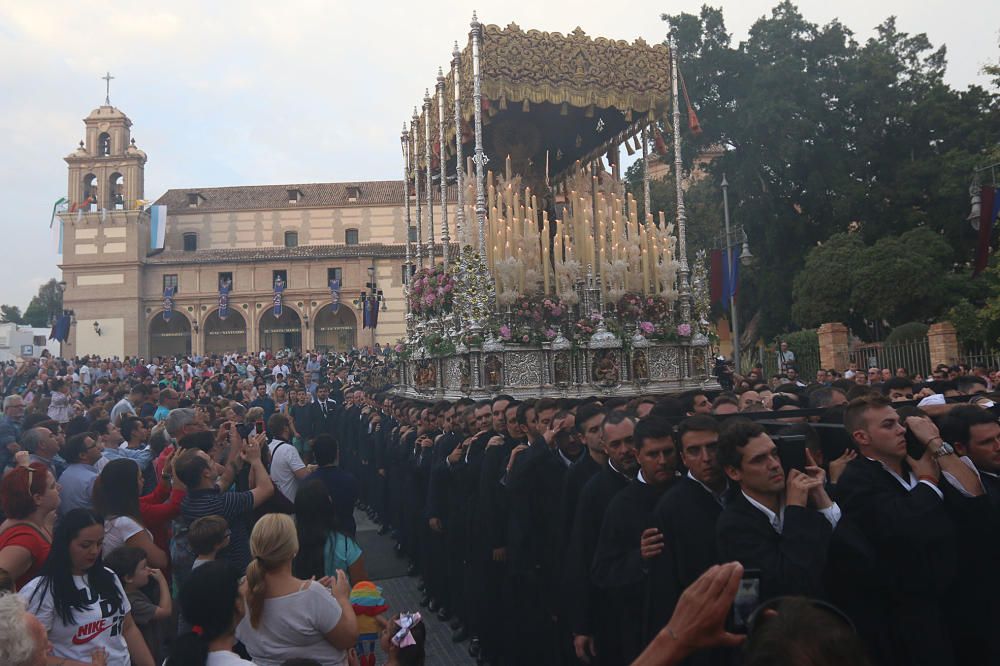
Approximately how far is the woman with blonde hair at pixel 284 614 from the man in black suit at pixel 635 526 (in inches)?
46.8

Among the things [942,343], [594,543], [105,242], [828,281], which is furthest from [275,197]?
[594,543]

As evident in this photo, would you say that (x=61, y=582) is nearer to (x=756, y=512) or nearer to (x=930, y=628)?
(x=756, y=512)

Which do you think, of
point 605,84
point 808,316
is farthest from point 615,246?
point 808,316

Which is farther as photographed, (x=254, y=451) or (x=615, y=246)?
(x=615, y=246)

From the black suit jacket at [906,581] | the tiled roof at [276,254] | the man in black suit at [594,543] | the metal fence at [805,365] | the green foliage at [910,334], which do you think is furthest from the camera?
the tiled roof at [276,254]

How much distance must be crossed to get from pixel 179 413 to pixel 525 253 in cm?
675

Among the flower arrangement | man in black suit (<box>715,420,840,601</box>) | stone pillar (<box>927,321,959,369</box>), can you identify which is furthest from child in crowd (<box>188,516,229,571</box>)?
stone pillar (<box>927,321,959,369</box>)

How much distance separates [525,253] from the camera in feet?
41.6

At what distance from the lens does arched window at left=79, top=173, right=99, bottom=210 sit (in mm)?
47844

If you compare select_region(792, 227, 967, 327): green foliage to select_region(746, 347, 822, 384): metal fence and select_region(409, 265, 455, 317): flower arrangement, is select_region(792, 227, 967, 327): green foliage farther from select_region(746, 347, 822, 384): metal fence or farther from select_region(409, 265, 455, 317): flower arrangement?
select_region(409, 265, 455, 317): flower arrangement

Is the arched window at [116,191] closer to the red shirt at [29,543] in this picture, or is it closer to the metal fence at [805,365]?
the metal fence at [805,365]

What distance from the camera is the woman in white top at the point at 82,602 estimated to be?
11.0ft

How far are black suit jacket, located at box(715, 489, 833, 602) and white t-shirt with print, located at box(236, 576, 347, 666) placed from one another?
1.65m

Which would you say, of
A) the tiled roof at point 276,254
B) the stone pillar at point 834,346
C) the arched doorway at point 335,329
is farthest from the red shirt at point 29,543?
the arched doorway at point 335,329
